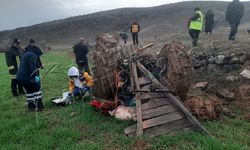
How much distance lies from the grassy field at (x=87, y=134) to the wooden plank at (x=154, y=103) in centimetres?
52

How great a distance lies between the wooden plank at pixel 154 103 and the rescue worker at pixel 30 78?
316cm

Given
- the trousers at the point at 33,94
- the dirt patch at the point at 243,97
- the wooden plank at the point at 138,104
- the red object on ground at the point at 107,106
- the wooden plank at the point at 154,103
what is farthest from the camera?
the trousers at the point at 33,94

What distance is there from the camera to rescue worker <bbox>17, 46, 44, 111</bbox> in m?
9.97

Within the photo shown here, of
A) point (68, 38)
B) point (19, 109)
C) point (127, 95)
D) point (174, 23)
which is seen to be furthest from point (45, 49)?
point (127, 95)

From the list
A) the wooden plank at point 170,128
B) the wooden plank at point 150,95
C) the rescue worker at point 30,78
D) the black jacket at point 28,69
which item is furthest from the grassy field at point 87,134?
the black jacket at point 28,69

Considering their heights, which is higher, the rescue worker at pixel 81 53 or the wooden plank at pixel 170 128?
the rescue worker at pixel 81 53

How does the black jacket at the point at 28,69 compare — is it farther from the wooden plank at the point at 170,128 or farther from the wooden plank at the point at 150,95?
the wooden plank at the point at 170,128

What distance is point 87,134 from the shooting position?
786cm

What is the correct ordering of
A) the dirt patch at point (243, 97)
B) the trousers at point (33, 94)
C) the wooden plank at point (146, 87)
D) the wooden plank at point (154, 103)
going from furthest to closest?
1. the trousers at point (33, 94)
2. the dirt patch at point (243, 97)
3. the wooden plank at point (146, 87)
4. the wooden plank at point (154, 103)

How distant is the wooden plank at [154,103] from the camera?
8.04 m

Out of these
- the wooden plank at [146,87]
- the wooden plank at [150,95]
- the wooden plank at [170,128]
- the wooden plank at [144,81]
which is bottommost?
the wooden plank at [170,128]

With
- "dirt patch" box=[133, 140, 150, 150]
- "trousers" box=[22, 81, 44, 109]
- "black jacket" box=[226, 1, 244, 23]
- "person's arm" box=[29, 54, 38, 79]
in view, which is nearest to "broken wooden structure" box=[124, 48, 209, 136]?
"dirt patch" box=[133, 140, 150, 150]

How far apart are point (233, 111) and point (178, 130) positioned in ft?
6.67

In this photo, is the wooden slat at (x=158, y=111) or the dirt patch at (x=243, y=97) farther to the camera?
the dirt patch at (x=243, y=97)
